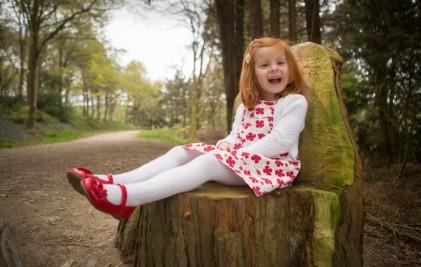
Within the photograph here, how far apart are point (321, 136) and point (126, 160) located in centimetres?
516

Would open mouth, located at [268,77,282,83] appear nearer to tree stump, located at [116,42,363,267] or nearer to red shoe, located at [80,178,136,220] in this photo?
tree stump, located at [116,42,363,267]

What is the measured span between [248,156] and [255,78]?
31.8 inches

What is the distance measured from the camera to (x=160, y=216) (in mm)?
1991

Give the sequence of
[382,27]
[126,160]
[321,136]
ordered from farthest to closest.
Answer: [126,160] < [382,27] < [321,136]

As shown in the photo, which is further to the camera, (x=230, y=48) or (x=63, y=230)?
(x=230, y=48)

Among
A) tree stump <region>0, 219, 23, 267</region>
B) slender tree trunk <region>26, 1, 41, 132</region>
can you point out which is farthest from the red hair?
slender tree trunk <region>26, 1, 41, 132</region>

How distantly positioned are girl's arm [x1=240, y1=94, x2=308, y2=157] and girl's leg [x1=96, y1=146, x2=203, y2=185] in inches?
18.2

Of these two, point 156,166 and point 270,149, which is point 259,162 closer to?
point 270,149

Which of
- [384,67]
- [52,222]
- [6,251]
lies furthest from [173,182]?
[384,67]

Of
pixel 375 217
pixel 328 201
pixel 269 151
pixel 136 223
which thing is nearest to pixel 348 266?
pixel 328 201

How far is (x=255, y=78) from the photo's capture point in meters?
2.55

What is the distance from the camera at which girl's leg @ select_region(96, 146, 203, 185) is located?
202cm

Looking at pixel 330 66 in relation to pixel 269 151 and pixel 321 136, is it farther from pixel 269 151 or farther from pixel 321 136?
pixel 269 151

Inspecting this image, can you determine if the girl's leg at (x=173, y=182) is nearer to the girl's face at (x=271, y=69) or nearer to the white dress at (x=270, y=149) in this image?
the white dress at (x=270, y=149)
